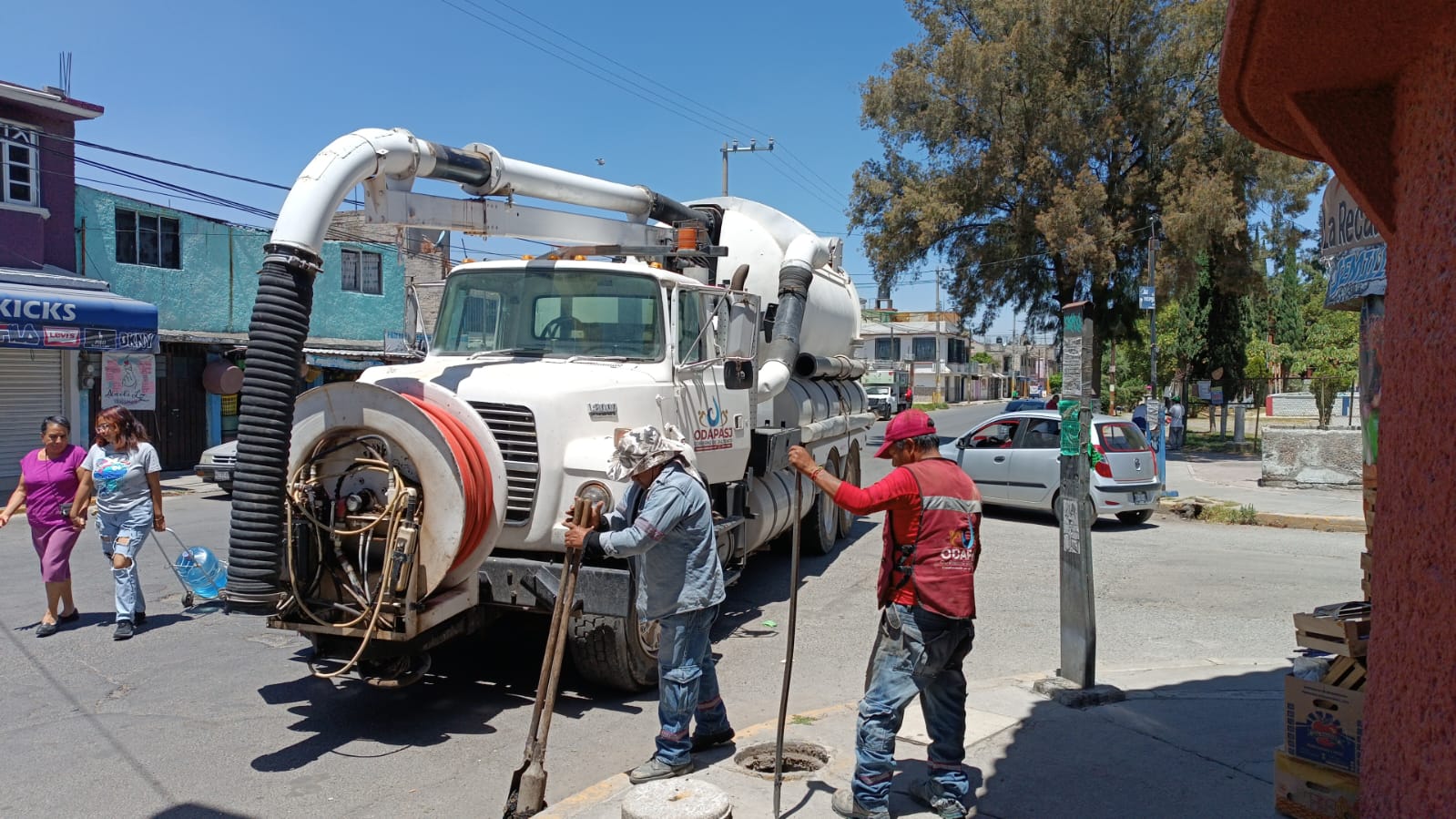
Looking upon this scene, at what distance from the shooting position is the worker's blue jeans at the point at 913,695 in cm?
431

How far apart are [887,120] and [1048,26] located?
15.4ft

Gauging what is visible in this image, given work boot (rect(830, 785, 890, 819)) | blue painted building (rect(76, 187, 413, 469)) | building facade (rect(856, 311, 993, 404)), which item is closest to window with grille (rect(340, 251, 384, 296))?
blue painted building (rect(76, 187, 413, 469))

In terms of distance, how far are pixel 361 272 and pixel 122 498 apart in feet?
64.4

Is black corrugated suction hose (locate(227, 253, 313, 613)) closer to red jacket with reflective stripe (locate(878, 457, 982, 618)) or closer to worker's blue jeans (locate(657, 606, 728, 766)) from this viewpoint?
worker's blue jeans (locate(657, 606, 728, 766))

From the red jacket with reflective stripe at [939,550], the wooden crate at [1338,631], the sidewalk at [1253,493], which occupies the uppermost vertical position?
the red jacket with reflective stripe at [939,550]

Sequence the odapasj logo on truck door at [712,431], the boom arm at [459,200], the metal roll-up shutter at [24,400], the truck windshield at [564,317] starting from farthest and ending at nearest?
the metal roll-up shutter at [24,400] → the odapasj logo on truck door at [712,431] → the truck windshield at [564,317] → the boom arm at [459,200]

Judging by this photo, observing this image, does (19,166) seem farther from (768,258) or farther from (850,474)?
(850,474)

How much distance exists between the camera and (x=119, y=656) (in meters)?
7.17

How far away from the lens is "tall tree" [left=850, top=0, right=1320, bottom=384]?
25.0 m

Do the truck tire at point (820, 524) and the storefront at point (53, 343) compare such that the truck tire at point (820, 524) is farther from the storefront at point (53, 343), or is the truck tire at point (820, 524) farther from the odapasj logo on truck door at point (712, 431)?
the storefront at point (53, 343)

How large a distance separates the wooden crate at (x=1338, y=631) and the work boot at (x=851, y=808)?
78.1 inches

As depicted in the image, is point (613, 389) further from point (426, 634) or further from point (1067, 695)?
point (1067, 695)

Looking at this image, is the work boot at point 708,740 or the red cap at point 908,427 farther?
the work boot at point 708,740

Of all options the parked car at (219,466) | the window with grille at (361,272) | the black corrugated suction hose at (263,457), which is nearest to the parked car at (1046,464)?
the black corrugated suction hose at (263,457)
